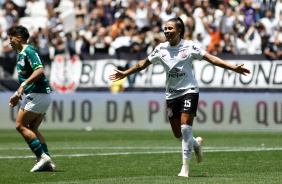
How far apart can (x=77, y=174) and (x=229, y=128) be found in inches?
524

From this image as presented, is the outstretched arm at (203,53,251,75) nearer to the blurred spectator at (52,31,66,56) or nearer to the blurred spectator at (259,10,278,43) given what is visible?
the blurred spectator at (259,10,278,43)

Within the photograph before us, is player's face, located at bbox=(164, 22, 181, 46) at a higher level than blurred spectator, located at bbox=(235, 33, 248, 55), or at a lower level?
higher

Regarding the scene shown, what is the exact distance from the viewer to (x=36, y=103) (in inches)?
413

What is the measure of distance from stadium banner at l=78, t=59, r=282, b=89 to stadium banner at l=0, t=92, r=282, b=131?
459mm

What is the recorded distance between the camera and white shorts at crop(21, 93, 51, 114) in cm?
1046

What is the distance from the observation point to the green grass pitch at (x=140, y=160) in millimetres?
9320

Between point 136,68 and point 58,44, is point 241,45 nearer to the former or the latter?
point 58,44

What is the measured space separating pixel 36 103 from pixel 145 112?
13.0m

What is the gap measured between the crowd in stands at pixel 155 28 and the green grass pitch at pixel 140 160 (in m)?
5.42

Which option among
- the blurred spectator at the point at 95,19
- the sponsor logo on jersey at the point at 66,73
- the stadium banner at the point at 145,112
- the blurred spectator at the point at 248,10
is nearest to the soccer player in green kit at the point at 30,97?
the stadium banner at the point at 145,112

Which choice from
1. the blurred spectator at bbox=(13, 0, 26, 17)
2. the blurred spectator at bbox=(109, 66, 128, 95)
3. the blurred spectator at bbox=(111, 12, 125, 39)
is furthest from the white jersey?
the blurred spectator at bbox=(13, 0, 26, 17)

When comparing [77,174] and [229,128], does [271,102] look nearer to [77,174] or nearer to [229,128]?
[229,128]

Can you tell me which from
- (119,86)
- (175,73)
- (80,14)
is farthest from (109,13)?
(175,73)

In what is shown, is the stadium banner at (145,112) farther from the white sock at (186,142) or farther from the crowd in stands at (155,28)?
the white sock at (186,142)
